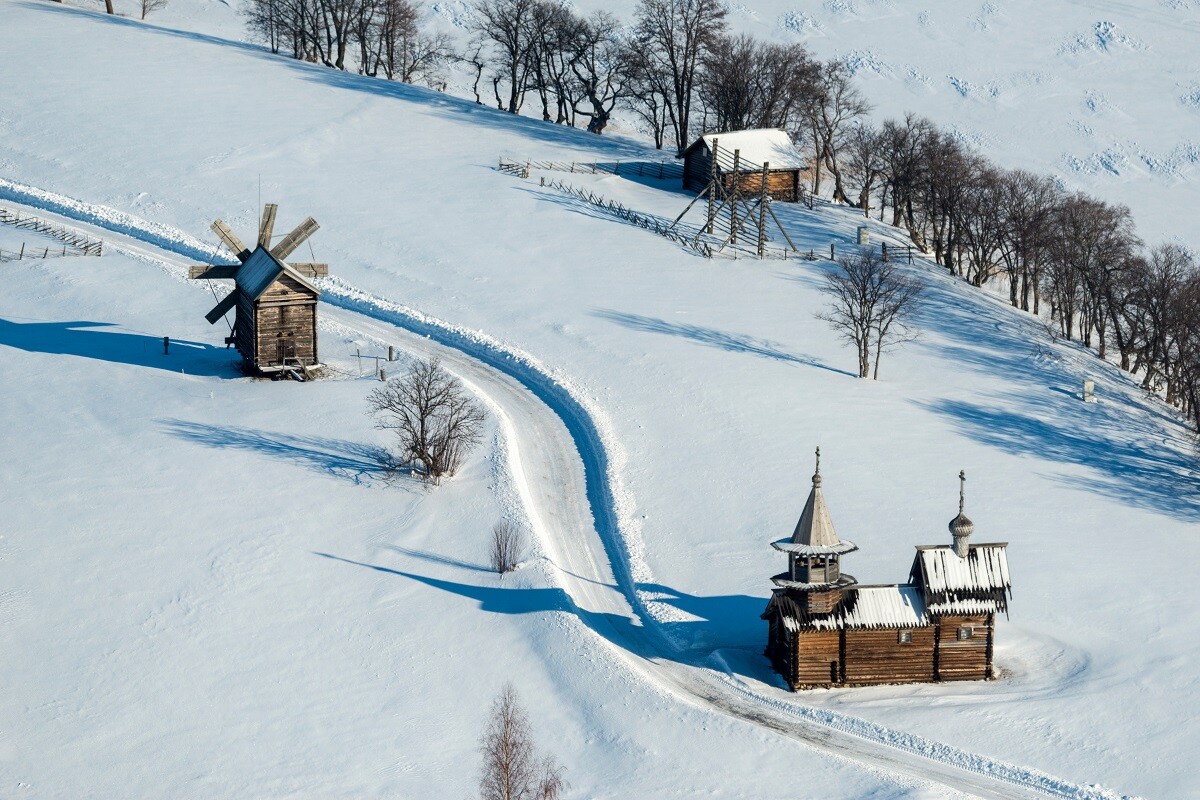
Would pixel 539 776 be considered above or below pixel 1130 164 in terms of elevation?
below

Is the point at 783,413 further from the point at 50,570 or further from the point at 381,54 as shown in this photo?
the point at 381,54

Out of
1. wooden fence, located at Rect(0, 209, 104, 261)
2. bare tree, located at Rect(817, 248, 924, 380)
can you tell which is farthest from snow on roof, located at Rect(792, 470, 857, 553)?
wooden fence, located at Rect(0, 209, 104, 261)

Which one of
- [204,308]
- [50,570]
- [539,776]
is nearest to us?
[539,776]

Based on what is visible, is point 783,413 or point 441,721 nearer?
point 441,721

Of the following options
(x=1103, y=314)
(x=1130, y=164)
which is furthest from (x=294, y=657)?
(x=1130, y=164)

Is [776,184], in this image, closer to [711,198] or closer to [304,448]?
[711,198]

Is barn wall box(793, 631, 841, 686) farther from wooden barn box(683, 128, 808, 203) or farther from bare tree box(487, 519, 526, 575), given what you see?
wooden barn box(683, 128, 808, 203)
